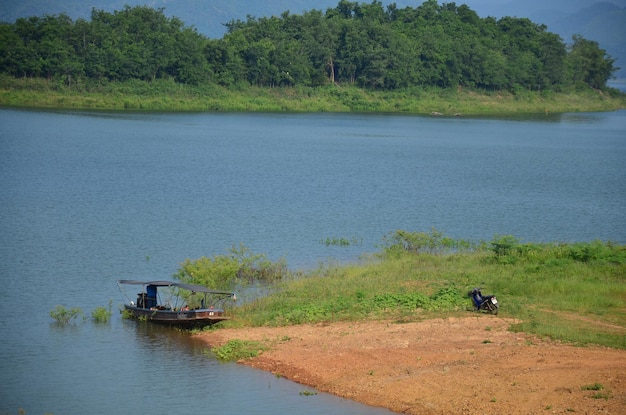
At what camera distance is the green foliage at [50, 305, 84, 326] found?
78.8 feet

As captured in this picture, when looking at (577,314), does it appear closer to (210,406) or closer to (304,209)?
(210,406)

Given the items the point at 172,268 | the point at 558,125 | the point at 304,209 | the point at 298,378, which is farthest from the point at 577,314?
the point at 558,125

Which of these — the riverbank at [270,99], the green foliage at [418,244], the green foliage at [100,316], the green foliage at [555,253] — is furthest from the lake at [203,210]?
the riverbank at [270,99]

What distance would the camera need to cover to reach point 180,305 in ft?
84.9

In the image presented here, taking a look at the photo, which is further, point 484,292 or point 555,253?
point 555,253

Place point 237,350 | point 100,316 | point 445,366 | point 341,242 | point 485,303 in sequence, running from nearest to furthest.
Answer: point 445,366 → point 237,350 → point 485,303 → point 100,316 → point 341,242

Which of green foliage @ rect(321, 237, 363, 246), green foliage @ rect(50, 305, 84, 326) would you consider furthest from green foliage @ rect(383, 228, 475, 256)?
green foliage @ rect(50, 305, 84, 326)

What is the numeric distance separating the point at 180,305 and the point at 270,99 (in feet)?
274

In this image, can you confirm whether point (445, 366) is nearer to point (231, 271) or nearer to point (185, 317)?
point (185, 317)

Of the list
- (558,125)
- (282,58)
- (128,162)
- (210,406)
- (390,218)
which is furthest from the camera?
(282,58)

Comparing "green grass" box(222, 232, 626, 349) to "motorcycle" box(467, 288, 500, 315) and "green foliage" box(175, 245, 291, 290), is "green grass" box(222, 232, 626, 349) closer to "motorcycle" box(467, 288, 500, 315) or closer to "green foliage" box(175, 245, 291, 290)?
"motorcycle" box(467, 288, 500, 315)

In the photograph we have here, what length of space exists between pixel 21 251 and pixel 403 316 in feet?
48.9

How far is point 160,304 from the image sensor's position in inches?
1001

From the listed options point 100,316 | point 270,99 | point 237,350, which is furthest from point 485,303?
point 270,99
